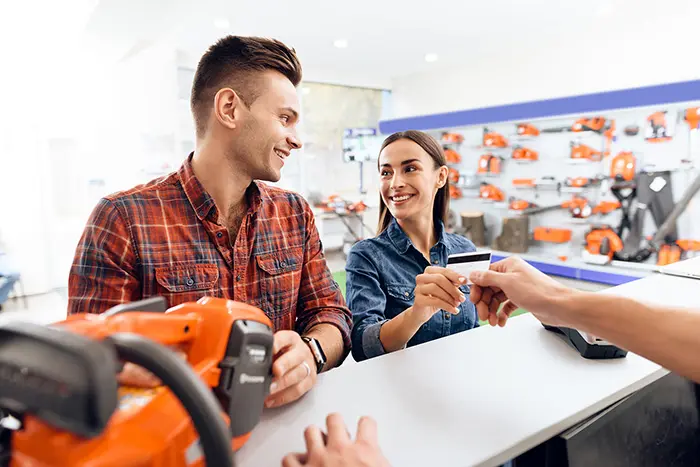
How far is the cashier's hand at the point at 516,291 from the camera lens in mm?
1140

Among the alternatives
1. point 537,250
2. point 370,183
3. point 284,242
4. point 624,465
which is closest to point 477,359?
point 624,465

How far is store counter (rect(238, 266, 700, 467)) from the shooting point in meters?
0.92

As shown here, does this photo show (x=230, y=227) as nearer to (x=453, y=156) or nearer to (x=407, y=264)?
(x=407, y=264)

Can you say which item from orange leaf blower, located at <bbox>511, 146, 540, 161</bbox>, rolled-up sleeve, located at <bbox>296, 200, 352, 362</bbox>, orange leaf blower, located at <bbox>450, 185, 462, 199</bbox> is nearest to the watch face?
rolled-up sleeve, located at <bbox>296, 200, 352, 362</bbox>

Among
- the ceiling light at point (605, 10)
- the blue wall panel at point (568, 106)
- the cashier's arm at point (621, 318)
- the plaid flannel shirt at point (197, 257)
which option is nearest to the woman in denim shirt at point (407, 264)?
the plaid flannel shirt at point (197, 257)

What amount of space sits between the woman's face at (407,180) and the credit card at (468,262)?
672 millimetres

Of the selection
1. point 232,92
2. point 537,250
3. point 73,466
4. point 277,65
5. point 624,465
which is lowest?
point 537,250

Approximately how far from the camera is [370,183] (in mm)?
9641

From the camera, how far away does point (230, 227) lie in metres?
1.56

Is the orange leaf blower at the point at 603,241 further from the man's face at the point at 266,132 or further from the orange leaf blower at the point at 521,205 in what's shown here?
the man's face at the point at 266,132

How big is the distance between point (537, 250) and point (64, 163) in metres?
7.02

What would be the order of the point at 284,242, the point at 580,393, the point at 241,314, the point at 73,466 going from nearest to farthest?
1. the point at 73,466
2. the point at 241,314
3. the point at 580,393
4. the point at 284,242

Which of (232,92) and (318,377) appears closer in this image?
(318,377)

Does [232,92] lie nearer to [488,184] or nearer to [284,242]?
[284,242]
